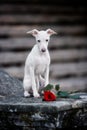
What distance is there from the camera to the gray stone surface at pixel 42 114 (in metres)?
3.25

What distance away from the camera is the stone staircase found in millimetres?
7121

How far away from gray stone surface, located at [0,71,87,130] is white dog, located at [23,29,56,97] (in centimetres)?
21

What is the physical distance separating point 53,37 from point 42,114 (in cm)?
443

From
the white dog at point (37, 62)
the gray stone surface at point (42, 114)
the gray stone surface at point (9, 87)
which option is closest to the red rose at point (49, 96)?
the gray stone surface at point (42, 114)

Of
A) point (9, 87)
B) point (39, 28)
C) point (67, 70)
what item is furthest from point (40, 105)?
point (67, 70)

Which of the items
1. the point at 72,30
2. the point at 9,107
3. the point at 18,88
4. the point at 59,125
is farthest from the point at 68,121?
the point at 72,30

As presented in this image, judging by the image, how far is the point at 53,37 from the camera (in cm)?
764

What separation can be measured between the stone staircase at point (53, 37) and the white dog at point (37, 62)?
329 centimetres

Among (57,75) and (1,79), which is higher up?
(1,79)

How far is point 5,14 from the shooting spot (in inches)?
277

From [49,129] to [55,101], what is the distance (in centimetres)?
25

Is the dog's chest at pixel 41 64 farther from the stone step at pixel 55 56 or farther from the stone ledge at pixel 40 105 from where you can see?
the stone step at pixel 55 56

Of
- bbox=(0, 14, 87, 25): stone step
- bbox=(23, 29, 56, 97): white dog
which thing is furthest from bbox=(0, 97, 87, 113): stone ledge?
bbox=(0, 14, 87, 25): stone step

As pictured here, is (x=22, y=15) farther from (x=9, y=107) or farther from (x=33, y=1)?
(x=9, y=107)
